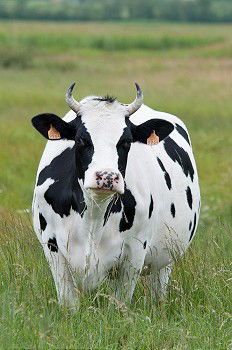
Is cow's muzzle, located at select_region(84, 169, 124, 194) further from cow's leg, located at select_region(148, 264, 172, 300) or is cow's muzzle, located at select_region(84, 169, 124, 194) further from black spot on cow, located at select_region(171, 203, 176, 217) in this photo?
black spot on cow, located at select_region(171, 203, 176, 217)

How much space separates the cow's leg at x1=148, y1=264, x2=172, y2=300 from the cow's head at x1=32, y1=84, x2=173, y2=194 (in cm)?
121

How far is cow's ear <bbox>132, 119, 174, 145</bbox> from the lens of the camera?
7445mm

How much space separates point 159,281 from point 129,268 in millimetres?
697

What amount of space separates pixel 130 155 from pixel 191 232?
4.85 ft

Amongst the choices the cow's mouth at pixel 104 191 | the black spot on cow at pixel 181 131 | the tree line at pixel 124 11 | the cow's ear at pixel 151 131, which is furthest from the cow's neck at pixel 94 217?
the tree line at pixel 124 11

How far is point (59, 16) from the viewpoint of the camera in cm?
9625

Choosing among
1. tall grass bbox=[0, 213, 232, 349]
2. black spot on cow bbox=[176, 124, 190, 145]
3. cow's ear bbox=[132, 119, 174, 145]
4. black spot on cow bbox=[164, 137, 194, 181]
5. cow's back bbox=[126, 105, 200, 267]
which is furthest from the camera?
black spot on cow bbox=[176, 124, 190, 145]

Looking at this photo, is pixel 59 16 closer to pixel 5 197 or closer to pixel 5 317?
pixel 5 197

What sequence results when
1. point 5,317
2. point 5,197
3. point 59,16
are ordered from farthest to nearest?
point 59,16 < point 5,197 < point 5,317

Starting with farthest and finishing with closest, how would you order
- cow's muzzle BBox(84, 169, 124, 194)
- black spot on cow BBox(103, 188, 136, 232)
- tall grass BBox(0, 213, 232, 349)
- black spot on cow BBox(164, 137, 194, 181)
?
1. black spot on cow BBox(164, 137, 194, 181)
2. black spot on cow BBox(103, 188, 136, 232)
3. cow's muzzle BBox(84, 169, 124, 194)
4. tall grass BBox(0, 213, 232, 349)

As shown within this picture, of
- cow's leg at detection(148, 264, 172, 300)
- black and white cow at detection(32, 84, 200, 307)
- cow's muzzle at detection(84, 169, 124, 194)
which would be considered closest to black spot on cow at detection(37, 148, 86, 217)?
black and white cow at detection(32, 84, 200, 307)

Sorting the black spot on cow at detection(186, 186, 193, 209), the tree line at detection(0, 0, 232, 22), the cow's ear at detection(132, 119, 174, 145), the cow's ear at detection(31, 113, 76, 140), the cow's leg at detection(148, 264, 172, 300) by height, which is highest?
the cow's ear at detection(31, 113, 76, 140)

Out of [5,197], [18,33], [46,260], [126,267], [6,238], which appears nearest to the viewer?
[126,267]

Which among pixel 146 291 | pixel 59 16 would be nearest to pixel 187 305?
pixel 146 291
